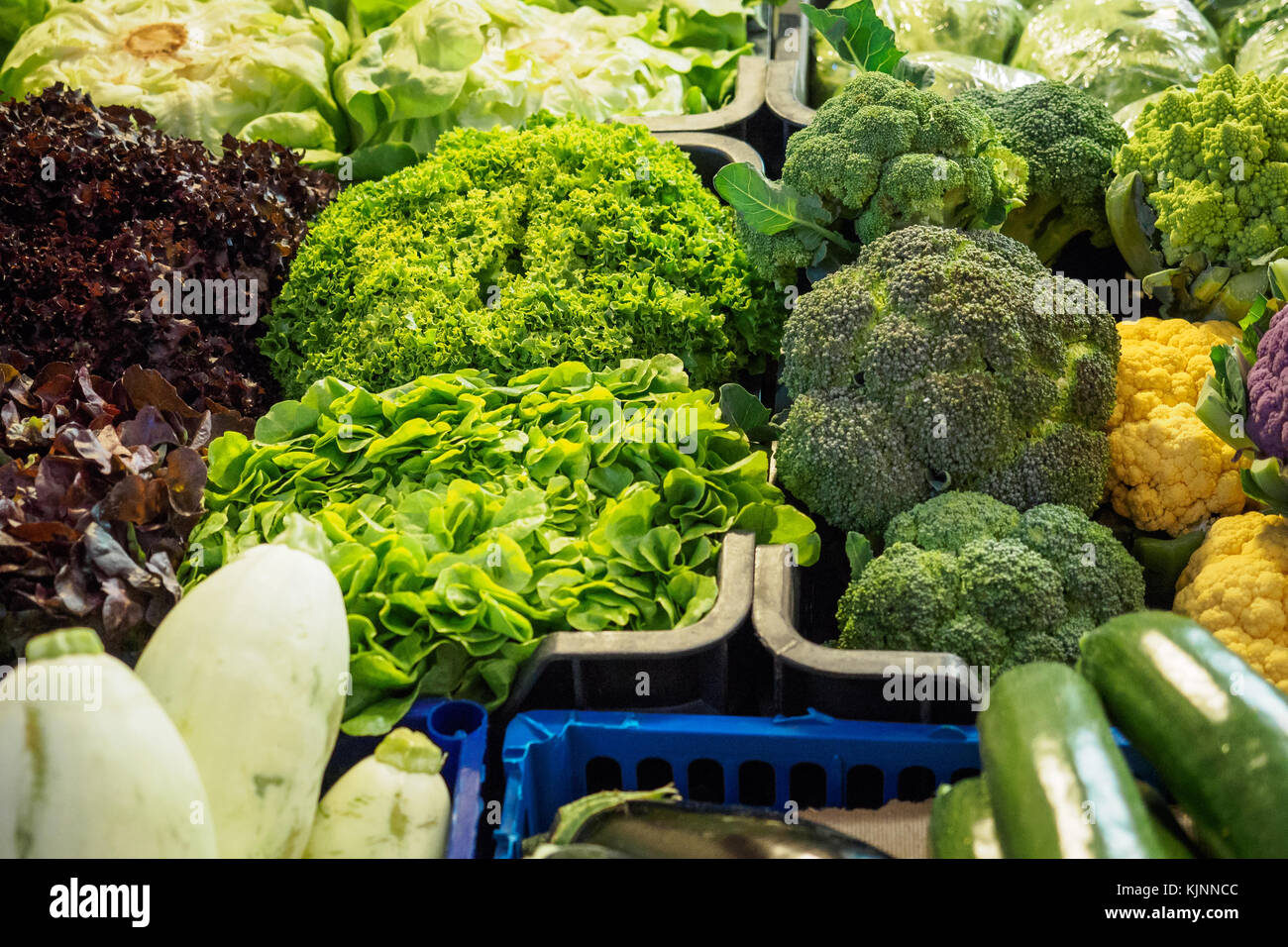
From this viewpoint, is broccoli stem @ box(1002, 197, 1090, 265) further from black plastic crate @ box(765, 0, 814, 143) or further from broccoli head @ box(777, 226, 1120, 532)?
black plastic crate @ box(765, 0, 814, 143)

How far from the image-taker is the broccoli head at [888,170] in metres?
1.96

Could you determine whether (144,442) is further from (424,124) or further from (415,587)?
(424,124)

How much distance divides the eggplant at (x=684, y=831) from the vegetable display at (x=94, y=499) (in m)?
Answer: 0.77

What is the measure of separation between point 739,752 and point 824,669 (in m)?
0.17

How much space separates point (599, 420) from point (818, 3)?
7.63 ft

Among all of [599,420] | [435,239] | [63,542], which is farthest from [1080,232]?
[63,542]

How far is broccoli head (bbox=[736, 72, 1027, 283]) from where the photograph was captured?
1.96m

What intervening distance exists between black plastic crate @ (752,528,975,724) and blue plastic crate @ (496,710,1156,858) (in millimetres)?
32

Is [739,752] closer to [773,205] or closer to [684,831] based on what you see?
[684,831]

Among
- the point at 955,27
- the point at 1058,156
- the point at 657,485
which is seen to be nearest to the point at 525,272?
the point at 657,485

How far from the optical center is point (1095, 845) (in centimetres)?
97

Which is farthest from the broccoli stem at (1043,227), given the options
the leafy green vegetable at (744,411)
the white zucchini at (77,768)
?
the white zucchini at (77,768)

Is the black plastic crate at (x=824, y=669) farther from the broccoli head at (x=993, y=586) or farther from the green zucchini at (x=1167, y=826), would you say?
the green zucchini at (x=1167, y=826)

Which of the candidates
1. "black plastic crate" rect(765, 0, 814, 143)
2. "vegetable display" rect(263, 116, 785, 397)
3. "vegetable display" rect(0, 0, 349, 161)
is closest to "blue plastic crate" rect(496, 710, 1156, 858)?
"vegetable display" rect(263, 116, 785, 397)
